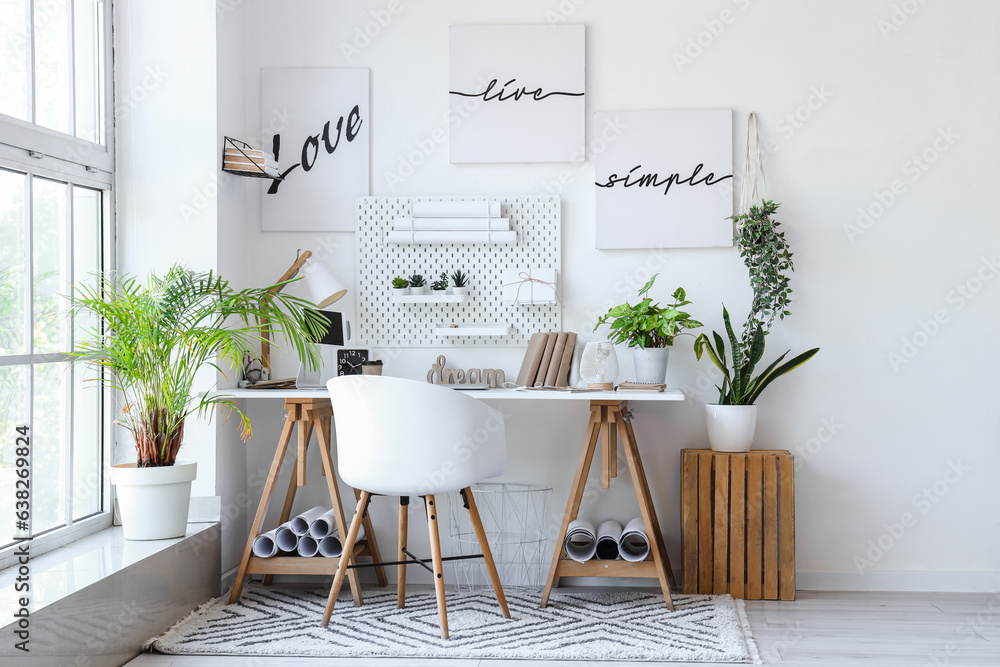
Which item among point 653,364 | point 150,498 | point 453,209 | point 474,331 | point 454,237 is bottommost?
point 150,498

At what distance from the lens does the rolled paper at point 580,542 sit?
309 cm

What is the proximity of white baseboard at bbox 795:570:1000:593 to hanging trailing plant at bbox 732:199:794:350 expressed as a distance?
97 centimetres

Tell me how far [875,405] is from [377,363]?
6.45 feet

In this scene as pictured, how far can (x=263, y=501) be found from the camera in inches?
122

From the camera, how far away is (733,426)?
315cm

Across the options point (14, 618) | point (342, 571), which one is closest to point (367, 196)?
point (342, 571)

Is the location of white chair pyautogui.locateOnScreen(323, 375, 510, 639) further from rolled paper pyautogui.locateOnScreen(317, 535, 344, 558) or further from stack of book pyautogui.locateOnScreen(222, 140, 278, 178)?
stack of book pyautogui.locateOnScreen(222, 140, 278, 178)

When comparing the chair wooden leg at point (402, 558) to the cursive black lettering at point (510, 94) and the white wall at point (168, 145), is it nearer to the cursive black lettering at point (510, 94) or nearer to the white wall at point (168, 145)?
the white wall at point (168, 145)

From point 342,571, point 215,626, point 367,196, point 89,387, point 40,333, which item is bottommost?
point 215,626

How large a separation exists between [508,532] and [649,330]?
1.00 meters

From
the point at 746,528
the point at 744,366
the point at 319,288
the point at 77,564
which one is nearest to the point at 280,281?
the point at 319,288

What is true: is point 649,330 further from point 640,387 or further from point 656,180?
point 656,180

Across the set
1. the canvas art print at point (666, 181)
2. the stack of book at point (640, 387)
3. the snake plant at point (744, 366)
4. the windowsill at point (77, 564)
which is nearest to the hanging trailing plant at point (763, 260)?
the snake plant at point (744, 366)

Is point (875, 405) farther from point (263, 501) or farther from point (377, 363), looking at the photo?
point (263, 501)
